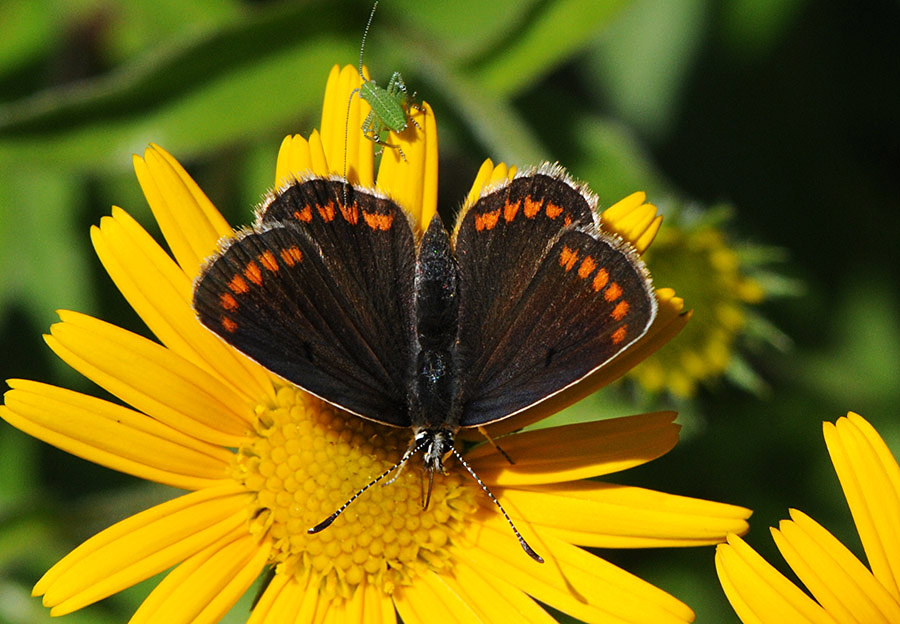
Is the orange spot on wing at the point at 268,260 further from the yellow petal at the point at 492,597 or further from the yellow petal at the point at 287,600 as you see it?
the yellow petal at the point at 492,597

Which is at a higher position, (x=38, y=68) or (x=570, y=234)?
(x=38, y=68)

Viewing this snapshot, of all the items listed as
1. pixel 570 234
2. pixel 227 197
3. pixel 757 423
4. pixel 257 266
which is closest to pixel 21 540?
pixel 257 266

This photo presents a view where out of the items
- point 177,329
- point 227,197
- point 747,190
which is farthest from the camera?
point 747,190

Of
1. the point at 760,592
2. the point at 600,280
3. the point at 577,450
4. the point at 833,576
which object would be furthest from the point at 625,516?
the point at 600,280

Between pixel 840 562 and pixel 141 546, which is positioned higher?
pixel 141 546

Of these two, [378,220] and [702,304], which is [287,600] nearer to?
[378,220]

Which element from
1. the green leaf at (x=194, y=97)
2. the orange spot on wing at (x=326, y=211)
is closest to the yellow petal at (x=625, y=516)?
the orange spot on wing at (x=326, y=211)

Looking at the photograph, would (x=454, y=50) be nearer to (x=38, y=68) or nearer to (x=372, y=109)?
(x=372, y=109)
